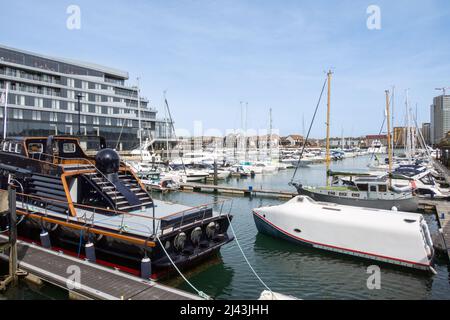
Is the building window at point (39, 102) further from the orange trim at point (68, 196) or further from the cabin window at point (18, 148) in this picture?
the orange trim at point (68, 196)

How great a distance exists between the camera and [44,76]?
2574 inches

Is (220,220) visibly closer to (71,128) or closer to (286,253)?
(286,253)

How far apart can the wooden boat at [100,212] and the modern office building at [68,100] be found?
36596mm

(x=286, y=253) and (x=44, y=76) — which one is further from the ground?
(x=44, y=76)

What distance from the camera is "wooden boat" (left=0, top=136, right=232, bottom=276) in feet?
38.5

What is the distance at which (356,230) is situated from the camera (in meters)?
15.4

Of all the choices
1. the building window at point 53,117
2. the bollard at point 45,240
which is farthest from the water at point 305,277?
the building window at point 53,117

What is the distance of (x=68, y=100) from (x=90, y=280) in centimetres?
6640

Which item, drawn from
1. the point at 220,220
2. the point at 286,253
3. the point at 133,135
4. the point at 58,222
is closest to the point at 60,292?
the point at 58,222

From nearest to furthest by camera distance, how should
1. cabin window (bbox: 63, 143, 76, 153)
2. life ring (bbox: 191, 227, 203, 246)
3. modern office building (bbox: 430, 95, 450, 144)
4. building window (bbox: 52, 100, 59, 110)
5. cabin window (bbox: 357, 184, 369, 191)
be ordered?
1. life ring (bbox: 191, 227, 203, 246)
2. cabin window (bbox: 63, 143, 76, 153)
3. cabin window (bbox: 357, 184, 369, 191)
4. building window (bbox: 52, 100, 59, 110)
5. modern office building (bbox: 430, 95, 450, 144)

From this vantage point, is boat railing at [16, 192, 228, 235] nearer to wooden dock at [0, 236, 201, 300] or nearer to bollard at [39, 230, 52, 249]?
bollard at [39, 230, 52, 249]

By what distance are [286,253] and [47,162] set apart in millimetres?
12643

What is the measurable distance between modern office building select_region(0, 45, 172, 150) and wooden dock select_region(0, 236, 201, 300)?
4207cm

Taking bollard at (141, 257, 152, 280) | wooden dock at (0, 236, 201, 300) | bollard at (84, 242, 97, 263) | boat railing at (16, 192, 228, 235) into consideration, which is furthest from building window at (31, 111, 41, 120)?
bollard at (141, 257, 152, 280)
